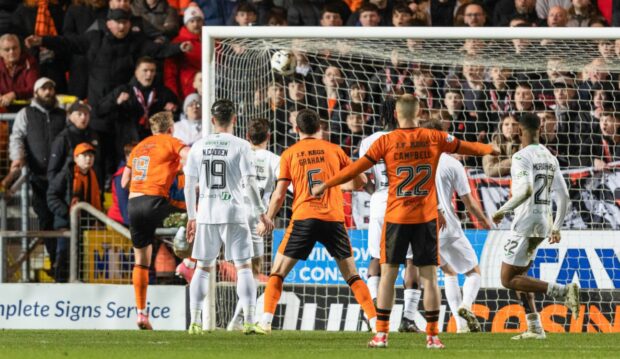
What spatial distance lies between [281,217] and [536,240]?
4677 millimetres

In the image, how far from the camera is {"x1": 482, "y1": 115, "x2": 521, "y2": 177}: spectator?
1470 centimetres

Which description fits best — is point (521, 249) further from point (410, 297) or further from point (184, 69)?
point (184, 69)

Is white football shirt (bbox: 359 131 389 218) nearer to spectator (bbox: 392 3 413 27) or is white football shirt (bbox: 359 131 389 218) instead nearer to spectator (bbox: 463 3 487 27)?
spectator (bbox: 392 3 413 27)

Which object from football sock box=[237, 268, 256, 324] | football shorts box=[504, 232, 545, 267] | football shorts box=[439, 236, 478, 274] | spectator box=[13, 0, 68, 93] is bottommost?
football sock box=[237, 268, 256, 324]

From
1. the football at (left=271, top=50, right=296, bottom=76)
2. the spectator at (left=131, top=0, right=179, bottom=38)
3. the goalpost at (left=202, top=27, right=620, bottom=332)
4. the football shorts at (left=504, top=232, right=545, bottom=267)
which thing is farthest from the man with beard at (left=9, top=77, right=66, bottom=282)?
the football shorts at (left=504, top=232, right=545, bottom=267)

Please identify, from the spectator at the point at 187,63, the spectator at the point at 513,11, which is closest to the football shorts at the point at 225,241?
the spectator at the point at 187,63

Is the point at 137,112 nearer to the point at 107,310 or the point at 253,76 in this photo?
the point at 253,76

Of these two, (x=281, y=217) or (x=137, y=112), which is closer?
(x=281, y=217)

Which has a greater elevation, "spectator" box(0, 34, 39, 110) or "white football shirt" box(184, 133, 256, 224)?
"spectator" box(0, 34, 39, 110)

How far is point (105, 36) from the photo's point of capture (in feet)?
56.6

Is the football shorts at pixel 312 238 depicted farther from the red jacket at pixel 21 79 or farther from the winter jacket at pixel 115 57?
the red jacket at pixel 21 79

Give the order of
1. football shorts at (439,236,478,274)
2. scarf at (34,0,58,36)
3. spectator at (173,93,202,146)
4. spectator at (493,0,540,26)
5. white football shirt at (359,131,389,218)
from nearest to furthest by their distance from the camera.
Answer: white football shirt at (359,131,389,218), football shorts at (439,236,478,274), spectator at (173,93,202,146), spectator at (493,0,540,26), scarf at (34,0,58,36)

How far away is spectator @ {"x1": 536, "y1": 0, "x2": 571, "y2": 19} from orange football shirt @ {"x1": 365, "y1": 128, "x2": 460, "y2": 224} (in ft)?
25.4

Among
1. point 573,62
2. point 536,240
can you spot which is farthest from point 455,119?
point 536,240
